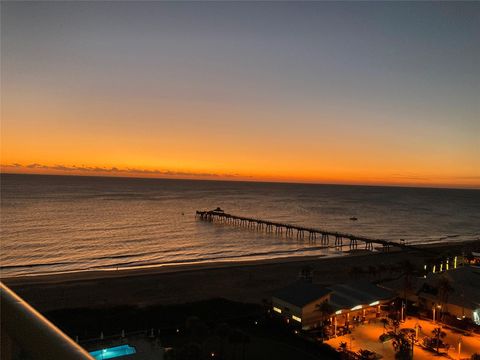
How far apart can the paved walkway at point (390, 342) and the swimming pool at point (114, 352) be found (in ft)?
33.9

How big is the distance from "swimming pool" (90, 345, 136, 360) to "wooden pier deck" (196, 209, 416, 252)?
42991 mm

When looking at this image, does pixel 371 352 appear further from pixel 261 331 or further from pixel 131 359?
pixel 131 359

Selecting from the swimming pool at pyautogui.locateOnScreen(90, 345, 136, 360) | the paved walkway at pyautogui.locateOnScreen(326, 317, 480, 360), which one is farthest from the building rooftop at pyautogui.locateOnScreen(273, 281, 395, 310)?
the swimming pool at pyautogui.locateOnScreen(90, 345, 136, 360)

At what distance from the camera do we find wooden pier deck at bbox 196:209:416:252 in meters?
56.3

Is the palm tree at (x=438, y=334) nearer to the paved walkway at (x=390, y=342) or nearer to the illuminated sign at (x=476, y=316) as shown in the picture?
the paved walkway at (x=390, y=342)

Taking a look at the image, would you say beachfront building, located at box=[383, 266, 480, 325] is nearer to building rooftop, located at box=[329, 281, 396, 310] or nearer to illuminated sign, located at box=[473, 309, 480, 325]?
illuminated sign, located at box=[473, 309, 480, 325]

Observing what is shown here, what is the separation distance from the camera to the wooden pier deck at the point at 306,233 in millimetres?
56344

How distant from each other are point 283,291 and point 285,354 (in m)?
5.08

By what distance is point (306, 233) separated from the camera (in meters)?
68.8

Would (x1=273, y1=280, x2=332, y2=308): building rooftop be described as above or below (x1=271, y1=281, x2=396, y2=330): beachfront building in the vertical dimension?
above

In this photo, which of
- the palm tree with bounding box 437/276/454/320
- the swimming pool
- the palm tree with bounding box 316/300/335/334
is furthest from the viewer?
the palm tree with bounding box 437/276/454/320

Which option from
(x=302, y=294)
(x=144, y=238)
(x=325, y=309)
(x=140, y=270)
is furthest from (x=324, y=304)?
(x=144, y=238)

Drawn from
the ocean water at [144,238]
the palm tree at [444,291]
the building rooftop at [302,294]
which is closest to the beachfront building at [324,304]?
the building rooftop at [302,294]

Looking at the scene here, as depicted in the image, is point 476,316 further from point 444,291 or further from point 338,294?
point 338,294
